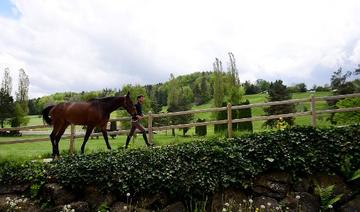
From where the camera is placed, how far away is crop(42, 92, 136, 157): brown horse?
10.9 m

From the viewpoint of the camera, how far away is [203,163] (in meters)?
9.23

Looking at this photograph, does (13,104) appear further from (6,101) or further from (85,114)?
(85,114)

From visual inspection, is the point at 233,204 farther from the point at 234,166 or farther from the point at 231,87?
the point at 231,87

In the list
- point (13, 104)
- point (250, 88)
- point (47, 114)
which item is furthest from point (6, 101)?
point (250, 88)

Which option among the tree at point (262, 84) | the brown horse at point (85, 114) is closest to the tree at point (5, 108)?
the brown horse at point (85, 114)

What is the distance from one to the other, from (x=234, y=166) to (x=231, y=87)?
24.2 m

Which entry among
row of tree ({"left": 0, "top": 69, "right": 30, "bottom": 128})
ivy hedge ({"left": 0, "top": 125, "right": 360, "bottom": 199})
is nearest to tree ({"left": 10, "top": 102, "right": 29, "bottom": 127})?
row of tree ({"left": 0, "top": 69, "right": 30, "bottom": 128})

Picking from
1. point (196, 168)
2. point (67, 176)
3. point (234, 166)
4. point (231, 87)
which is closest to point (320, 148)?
point (234, 166)

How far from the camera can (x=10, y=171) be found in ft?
31.8

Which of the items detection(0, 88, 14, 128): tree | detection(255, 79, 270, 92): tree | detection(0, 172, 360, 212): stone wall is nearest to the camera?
detection(0, 172, 360, 212): stone wall

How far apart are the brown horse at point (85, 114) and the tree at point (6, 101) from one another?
91.6 feet

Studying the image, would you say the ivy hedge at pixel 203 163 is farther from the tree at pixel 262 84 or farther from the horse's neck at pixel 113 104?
the tree at pixel 262 84

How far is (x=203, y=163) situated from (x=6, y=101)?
34.9 meters

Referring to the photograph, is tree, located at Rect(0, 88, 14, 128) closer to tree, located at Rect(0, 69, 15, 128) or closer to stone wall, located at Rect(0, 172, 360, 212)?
tree, located at Rect(0, 69, 15, 128)
